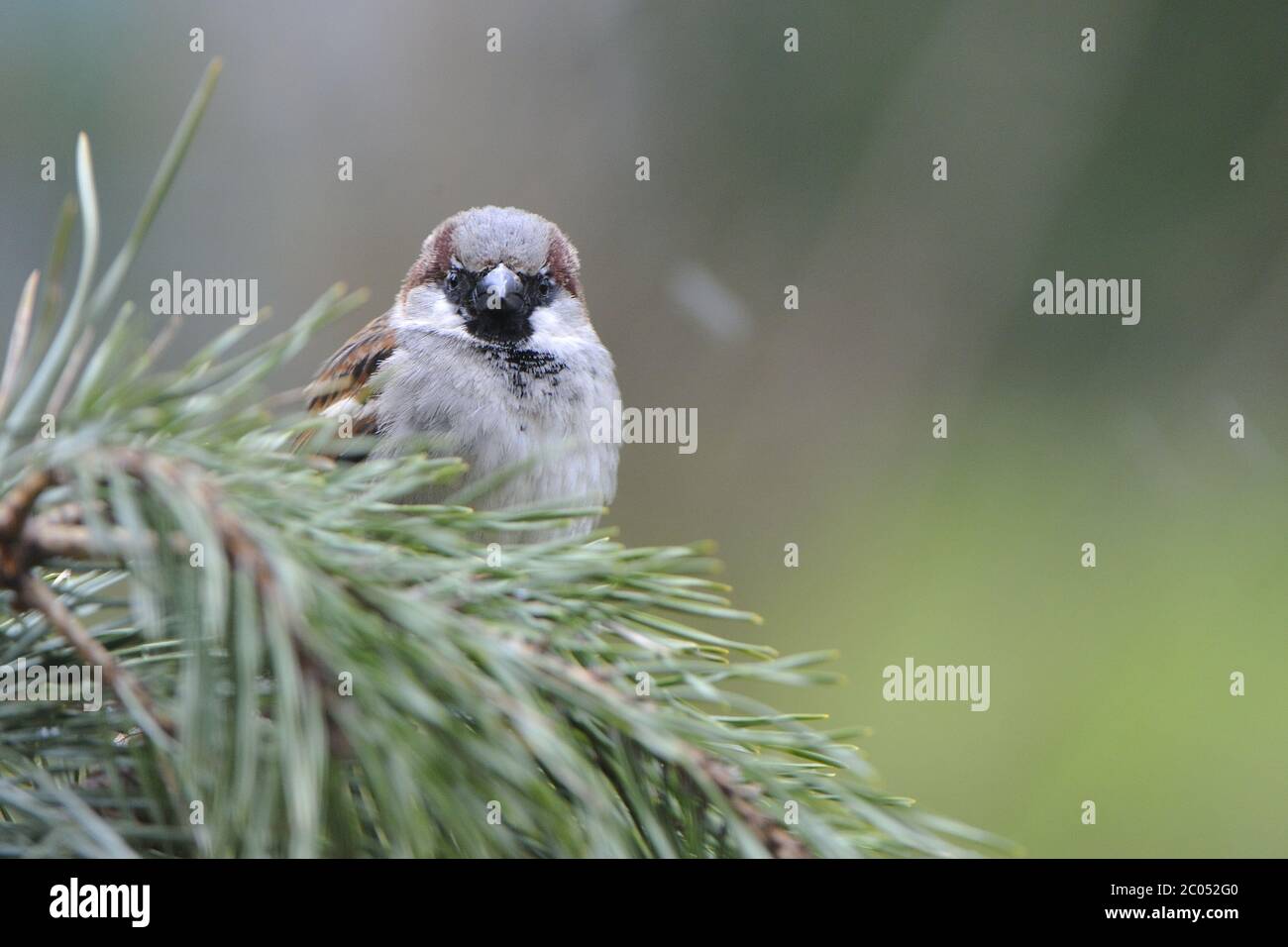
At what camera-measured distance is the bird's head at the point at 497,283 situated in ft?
6.20

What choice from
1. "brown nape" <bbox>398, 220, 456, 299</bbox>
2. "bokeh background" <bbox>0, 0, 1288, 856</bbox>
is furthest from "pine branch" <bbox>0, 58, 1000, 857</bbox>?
"bokeh background" <bbox>0, 0, 1288, 856</bbox>

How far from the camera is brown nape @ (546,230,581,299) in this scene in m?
2.05

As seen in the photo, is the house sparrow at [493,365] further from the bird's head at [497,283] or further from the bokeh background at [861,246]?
the bokeh background at [861,246]

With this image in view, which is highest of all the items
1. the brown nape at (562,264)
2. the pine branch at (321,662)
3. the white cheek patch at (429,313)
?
the brown nape at (562,264)

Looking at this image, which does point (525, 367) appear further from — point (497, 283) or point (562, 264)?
point (562, 264)

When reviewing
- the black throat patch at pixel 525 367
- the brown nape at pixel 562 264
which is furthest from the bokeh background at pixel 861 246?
the black throat patch at pixel 525 367

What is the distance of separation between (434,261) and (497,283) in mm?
215

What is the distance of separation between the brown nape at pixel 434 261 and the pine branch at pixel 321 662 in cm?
128

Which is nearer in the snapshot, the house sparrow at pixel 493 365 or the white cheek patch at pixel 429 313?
the house sparrow at pixel 493 365

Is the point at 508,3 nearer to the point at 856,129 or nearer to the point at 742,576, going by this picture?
the point at 856,129

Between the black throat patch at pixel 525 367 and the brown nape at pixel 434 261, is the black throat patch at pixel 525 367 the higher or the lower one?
the lower one

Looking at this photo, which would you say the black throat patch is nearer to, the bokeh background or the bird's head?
the bird's head

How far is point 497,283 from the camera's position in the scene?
190 centimetres

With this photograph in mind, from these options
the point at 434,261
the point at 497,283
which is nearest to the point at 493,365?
the point at 497,283
